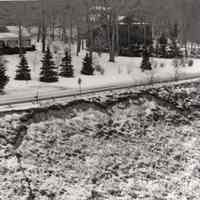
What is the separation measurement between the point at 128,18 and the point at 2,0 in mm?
21126

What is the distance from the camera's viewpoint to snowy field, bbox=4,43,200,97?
2498 cm

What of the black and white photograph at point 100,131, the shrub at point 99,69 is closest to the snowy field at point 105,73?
the black and white photograph at point 100,131

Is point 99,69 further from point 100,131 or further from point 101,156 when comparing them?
point 101,156

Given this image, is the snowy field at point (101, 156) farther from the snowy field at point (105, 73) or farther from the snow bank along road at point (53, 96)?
the snowy field at point (105, 73)

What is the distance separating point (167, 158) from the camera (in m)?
17.5

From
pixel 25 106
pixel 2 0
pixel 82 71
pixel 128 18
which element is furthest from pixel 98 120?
pixel 2 0

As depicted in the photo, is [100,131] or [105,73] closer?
[100,131]

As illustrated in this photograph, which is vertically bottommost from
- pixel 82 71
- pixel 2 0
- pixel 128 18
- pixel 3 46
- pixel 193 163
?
pixel 193 163

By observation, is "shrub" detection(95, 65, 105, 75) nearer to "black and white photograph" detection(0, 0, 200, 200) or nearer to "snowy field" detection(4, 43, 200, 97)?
"black and white photograph" detection(0, 0, 200, 200)

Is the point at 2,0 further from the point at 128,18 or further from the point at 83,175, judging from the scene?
the point at 83,175

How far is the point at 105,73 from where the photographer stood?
3017 centimetres

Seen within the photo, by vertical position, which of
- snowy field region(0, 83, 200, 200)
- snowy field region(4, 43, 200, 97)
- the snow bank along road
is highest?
snowy field region(4, 43, 200, 97)

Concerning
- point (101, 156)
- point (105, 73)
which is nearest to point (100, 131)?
point (101, 156)

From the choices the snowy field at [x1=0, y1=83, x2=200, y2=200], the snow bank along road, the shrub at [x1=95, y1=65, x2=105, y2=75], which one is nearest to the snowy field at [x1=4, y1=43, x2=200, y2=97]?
the shrub at [x1=95, y1=65, x2=105, y2=75]
